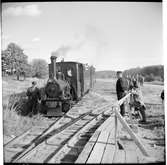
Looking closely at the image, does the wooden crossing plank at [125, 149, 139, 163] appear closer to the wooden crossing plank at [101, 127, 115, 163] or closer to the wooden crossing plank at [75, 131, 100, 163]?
the wooden crossing plank at [101, 127, 115, 163]

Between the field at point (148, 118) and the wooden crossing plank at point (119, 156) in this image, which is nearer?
the wooden crossing plank at point (119, 156)

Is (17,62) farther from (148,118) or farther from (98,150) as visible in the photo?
(148,118)

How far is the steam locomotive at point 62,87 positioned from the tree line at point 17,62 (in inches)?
48.7

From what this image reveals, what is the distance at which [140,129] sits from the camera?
169 inches

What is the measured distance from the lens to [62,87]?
6211 millimetres

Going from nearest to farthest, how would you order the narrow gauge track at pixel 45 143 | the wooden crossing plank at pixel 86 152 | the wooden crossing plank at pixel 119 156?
1. the wooden crossing plank at pixel 86 152
2. the wooden crossing plank at pixel 119 156
3. the narrow gauge track at pixel 45 143

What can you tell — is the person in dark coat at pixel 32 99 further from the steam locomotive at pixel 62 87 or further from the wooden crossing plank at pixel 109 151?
the wooden crossing plank at pixel 109 151

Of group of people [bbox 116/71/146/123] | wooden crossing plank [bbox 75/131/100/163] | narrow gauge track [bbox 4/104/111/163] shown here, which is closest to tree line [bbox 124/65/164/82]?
group of people [bbox 116/71/146/123]

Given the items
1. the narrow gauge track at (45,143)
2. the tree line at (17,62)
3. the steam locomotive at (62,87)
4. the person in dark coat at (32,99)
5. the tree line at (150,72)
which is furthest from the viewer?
the steam locomotive at (62,87)

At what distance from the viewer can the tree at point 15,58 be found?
377cm

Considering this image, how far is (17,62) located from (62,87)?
2.44m

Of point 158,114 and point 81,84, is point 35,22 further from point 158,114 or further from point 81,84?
point 81,84

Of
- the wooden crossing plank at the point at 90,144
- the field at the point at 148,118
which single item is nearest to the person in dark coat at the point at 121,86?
the field at the point at 148,118

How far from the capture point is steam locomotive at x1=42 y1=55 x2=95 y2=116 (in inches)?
228
